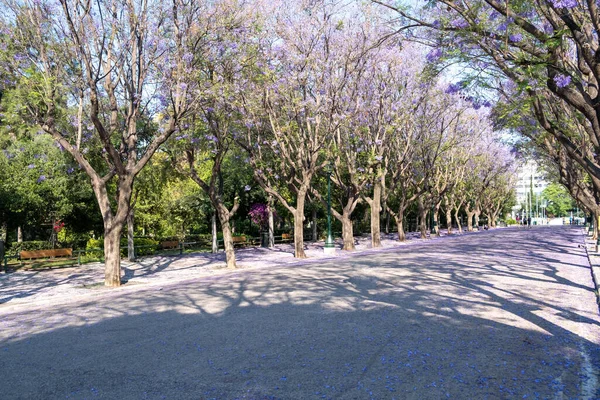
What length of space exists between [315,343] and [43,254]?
20.2 metres

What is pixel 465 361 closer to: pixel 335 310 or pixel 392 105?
pixel 335 310

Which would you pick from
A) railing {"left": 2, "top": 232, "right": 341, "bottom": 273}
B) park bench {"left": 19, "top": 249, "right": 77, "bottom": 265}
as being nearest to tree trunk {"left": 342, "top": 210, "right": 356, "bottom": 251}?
railing {"left": 2, "top": 232, "right": 341, "bottom": 273}

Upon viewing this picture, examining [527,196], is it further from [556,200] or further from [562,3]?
[562,3]

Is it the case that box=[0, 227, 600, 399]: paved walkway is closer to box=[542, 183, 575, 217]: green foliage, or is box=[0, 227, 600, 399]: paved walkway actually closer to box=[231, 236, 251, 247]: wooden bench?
box=[231, 236, 251, 247]: wooden bench

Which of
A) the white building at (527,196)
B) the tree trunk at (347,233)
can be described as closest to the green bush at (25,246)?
the tree trunk at (347,233)

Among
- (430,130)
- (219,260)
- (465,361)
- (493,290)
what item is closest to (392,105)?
(430,130)

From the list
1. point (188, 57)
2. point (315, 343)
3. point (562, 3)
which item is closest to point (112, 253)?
point (188, 57)

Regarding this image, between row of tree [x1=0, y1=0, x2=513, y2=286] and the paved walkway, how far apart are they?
511 centimetres

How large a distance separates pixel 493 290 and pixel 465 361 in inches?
240

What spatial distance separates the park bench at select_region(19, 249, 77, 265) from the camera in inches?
870

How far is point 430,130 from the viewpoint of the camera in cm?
3528

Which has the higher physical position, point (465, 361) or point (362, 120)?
point (362, 120)

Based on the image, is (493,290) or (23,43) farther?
(23,43)

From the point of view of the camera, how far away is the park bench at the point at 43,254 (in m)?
22.1
